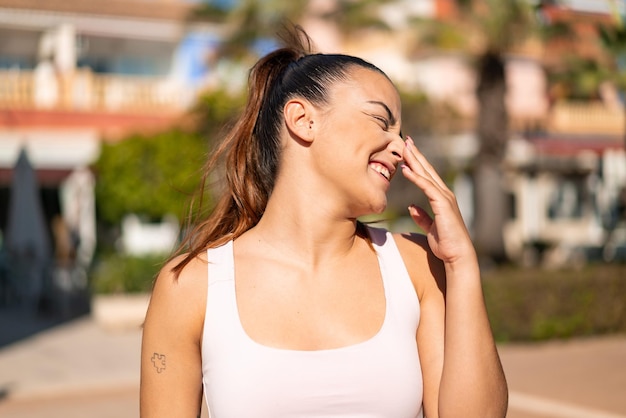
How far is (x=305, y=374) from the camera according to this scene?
1.91m

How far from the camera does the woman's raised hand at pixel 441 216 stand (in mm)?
1998

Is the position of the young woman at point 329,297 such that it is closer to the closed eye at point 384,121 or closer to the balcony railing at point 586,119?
the closed eye at point 384,121

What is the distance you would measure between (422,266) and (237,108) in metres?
5.42

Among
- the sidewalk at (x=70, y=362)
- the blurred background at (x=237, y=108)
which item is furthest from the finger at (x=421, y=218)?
the sidewalk at (x=70, y=362)

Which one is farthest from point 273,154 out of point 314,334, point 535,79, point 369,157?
point 535,79

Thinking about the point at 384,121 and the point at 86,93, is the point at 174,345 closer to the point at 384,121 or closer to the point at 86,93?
the point at 384,121

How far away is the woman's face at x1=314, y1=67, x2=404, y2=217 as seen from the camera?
6.50 ft

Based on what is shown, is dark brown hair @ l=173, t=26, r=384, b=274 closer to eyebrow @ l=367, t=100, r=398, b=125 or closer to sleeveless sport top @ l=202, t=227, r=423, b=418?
eyebrow @ l=367, t=100, r=398, b=125

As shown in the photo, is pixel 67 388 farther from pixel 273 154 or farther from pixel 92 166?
pixel 92 166

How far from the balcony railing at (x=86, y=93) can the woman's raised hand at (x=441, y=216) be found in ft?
74.2

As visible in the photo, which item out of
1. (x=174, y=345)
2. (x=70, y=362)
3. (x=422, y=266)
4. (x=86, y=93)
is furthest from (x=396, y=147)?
(x=86, y=93)

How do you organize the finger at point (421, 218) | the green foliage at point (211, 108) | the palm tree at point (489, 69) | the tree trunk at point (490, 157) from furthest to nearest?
the green foliage at point (211, 108)
the tree trunk at point (490, 157)
the palm tree at point (489, 69)
the finger at point (421, 218)

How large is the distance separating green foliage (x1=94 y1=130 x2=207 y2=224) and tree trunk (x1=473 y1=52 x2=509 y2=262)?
540 centimetres

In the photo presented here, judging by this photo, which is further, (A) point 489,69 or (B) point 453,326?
(A) point 489,69
